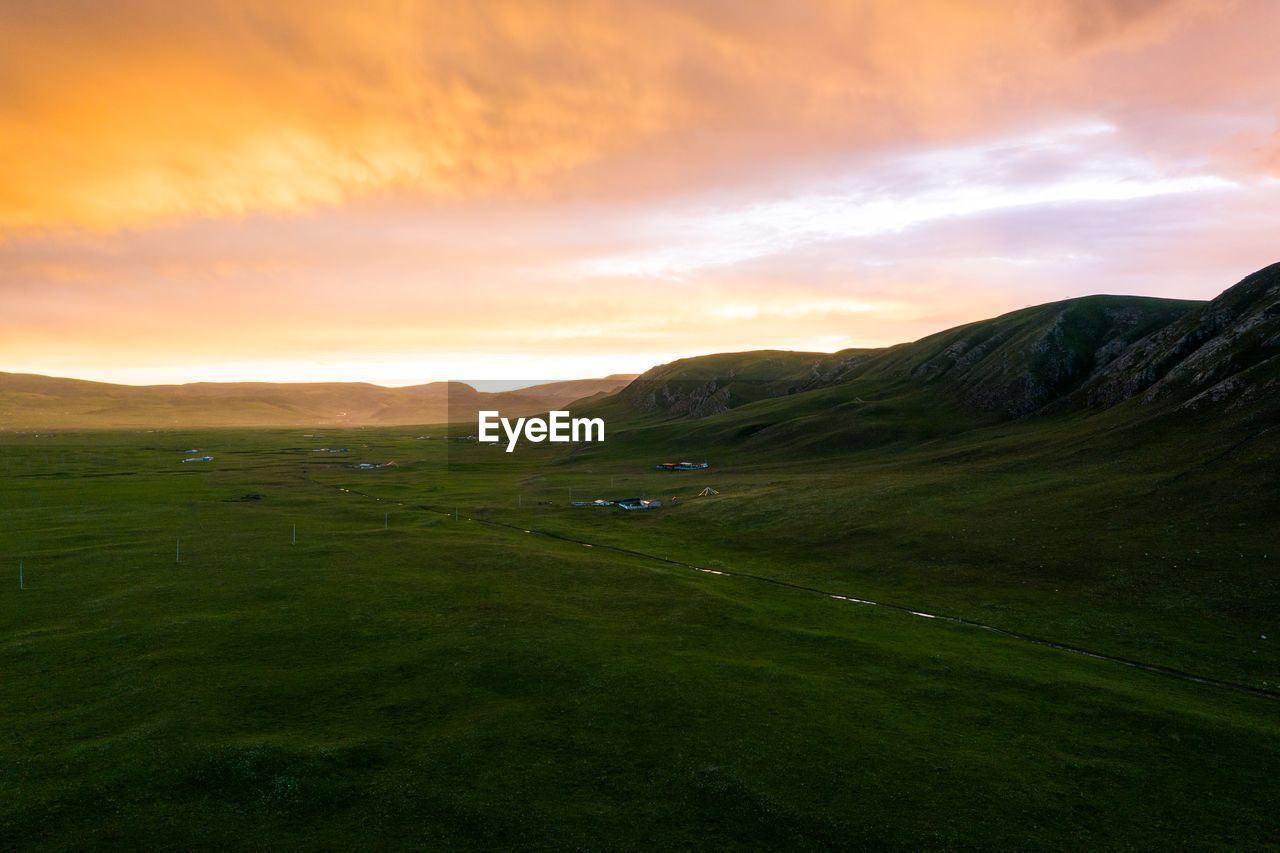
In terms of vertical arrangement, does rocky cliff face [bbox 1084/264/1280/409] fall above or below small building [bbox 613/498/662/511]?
above

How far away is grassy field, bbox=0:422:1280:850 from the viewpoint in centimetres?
2591

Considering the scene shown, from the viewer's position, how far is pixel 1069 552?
63594 millimetres

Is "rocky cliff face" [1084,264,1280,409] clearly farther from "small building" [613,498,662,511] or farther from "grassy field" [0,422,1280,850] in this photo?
"small building" [613,498,662,511]

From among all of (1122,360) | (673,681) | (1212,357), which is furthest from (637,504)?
(1122,360)

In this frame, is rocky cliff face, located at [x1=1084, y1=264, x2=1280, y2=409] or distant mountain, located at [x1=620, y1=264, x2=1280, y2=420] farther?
distant mountain, located at [x1=620, y1=264, x2=1280, y2=420]

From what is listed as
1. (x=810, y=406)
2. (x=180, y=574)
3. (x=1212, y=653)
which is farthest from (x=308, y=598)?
(x=810, y=406)

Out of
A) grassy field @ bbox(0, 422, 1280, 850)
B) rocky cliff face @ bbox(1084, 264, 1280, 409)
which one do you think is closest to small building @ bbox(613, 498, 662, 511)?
grassy field @ bbox(0, 422, 1280, 850)

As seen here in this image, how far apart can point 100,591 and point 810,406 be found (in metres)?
173

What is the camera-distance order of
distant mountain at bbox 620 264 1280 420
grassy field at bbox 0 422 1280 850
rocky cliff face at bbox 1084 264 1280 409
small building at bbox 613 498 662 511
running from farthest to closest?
small building at bbox 613 498 662 511 → distant mountain at bbox 620 264 1280 420 → rocky cliff face at bbox 1084 264 1280 409 → grassy field at bbox 0 422 1280 850

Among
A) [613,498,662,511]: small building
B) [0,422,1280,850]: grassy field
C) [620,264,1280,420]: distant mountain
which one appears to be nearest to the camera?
[0,422,1280,850]: grassy field

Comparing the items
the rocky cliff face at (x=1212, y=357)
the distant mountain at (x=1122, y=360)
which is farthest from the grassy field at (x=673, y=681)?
the distant mountain at (x=1122, y=360)

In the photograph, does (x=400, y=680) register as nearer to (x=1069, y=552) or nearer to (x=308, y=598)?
(x=308, y=598)

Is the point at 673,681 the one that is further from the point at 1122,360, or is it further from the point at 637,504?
the point at 1122,360

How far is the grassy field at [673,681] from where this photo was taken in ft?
85.0
